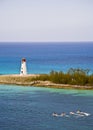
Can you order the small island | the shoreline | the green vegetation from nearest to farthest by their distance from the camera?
1. the shoreline
2. the small island
3. the green vegetation

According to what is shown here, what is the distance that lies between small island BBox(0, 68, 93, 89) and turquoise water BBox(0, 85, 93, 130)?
1.98 m

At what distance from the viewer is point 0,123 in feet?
109

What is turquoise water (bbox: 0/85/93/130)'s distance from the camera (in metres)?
32.5

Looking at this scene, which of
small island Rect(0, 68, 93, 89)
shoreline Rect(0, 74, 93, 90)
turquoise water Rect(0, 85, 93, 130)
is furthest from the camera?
small island Rect(0, 68, 93, 89)

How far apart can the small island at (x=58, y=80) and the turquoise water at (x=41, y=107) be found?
198cm

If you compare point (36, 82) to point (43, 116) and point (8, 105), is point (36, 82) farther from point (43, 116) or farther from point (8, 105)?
point (43, 116)

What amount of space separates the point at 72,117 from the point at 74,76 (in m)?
17.9

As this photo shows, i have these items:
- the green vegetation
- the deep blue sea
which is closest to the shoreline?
the green vegetation

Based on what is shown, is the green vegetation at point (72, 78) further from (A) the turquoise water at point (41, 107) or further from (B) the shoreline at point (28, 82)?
(A) the turquoise water at point (41, 107)

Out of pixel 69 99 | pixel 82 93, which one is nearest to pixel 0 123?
pixel 69 99

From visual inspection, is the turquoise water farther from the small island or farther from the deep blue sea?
the small island

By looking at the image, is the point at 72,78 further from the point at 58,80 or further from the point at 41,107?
the point at 41,107

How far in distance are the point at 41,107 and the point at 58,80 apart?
44.4ft

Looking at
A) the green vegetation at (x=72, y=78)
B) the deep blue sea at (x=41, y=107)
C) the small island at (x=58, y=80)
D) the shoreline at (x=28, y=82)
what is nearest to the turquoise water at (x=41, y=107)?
the deep blue sea at (x=41, y=107)
